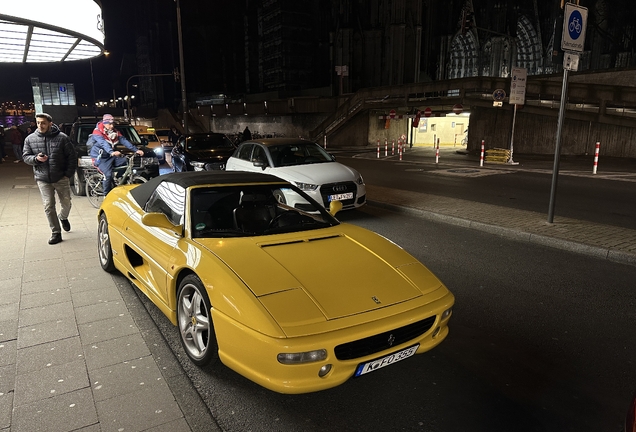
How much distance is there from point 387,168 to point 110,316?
1497 centimetres

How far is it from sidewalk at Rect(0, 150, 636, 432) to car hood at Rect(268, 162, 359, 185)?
2.86m

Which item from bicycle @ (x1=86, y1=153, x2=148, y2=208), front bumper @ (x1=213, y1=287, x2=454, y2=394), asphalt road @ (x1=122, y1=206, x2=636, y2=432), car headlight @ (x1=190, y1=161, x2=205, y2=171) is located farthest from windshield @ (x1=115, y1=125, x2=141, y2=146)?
front bumper @ (x1=213, y1=287, x2=454, y2=394)

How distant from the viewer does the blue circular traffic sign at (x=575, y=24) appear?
22.8ft

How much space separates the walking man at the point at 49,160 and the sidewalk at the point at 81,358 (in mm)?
1047

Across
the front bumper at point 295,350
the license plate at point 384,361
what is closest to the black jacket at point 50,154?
the front bumper at point 295,350

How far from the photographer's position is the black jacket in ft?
22.1

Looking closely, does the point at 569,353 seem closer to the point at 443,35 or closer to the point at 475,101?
the point at 475,101

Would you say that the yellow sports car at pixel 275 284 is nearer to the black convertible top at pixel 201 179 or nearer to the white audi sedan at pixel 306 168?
the black convertible top at pixel 201 179

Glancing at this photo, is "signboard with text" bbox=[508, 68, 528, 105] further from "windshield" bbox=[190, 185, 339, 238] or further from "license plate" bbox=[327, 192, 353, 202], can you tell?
"windshield" bbox=[190, 185, 339, 238]

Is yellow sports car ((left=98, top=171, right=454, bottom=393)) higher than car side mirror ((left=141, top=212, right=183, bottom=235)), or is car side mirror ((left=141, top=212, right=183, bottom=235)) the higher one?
car side mirror ((left=141, top=212, right=183, bottom=235))

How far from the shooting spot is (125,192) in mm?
5316

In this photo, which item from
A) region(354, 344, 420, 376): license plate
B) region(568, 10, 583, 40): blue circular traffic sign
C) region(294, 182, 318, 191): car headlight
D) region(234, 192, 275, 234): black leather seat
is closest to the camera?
region(354, 344, 420, 376): license plate

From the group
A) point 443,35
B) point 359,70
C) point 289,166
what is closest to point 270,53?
point 359,70

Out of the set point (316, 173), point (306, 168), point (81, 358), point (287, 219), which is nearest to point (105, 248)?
point (81, 358)
